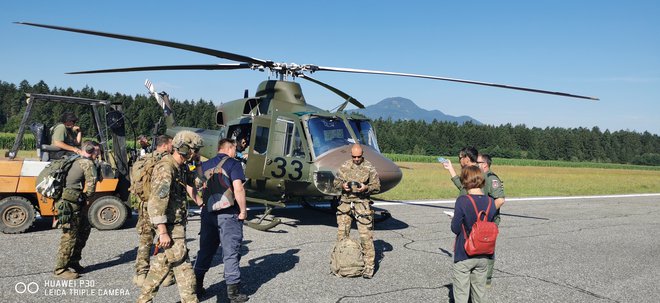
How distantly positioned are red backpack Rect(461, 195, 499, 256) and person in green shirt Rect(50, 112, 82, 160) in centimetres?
644

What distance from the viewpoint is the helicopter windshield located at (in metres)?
8.77

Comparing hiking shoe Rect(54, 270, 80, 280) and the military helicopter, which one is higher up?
the military helicopter

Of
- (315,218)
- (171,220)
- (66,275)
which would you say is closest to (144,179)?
(171,220)

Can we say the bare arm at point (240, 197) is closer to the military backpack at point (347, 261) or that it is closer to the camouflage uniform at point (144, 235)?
the camouflage uniform at point (144, 235)

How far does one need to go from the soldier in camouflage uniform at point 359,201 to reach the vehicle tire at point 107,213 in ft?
14.4

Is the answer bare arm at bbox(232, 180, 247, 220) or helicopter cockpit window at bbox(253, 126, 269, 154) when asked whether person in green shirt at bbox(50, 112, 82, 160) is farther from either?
bare arm at bbox(232, 180, 247, 220)

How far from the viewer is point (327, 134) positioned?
29.6ft

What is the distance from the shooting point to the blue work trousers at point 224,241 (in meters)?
4.71

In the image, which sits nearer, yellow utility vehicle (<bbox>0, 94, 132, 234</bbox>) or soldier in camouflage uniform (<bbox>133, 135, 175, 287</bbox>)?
soldier in camouflage uniform (<bbox>133, 135, 175, 287</bbox>)

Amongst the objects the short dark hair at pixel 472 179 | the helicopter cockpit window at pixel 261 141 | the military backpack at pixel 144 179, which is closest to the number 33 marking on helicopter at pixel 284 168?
the helicopter cockpit window at pixel 261 141

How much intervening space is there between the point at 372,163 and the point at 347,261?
9.07 feet

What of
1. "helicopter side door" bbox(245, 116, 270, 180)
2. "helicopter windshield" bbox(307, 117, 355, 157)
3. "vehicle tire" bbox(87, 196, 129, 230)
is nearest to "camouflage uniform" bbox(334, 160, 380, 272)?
"helicopter windshield" bbox(307, 117, 355, 157)

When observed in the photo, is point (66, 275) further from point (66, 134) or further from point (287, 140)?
point (287, 140)

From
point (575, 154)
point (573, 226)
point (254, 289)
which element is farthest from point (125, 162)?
point (575, 154)
